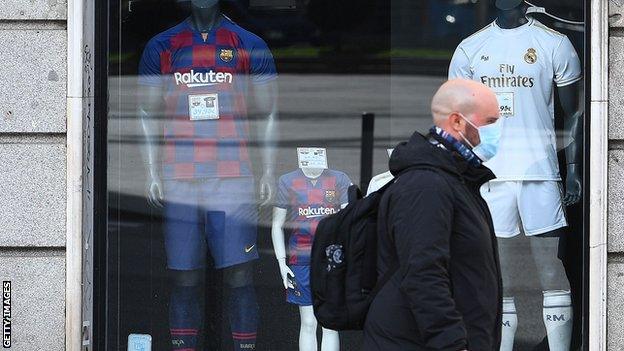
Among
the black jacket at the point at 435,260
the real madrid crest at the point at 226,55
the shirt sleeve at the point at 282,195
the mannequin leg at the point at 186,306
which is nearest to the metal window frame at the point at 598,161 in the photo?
the shirt sleeve at the point at 282,195

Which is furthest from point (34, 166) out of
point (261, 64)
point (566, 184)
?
point (566, 184)

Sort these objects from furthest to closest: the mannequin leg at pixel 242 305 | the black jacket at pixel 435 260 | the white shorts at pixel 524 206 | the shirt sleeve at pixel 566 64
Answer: the mannequin leg at pixel 242 305 < the white shorts at pixel 524 206 < the shirt sleeve at pixel 566 64 < the black jacket at pixel 435 260

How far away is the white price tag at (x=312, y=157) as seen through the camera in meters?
6.79

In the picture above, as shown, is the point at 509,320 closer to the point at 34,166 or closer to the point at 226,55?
the point at 226,55

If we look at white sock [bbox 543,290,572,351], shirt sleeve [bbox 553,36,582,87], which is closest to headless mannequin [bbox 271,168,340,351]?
white sock [bbox 543,290,572,351]

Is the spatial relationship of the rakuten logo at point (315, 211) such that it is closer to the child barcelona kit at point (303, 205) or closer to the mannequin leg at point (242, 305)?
the child barcelona kit at point (303, 205)

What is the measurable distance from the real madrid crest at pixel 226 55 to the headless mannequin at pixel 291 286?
2.49ft

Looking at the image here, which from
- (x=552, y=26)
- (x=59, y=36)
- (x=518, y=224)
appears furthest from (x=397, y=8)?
(x=59, y=36)

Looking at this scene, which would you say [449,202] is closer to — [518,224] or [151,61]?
[518,224]

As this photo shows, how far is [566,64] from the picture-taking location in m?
6.63

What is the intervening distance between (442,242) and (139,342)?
11.4ft

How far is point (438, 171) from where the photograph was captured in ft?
13.3

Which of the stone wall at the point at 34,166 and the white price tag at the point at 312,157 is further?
Result: the white price tag at the point at 312,157

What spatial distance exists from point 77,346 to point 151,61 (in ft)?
5.44
